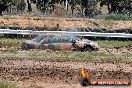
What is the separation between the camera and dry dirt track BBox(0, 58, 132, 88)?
1394cm

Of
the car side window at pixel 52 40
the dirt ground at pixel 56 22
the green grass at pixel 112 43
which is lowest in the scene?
the green grass at pixel 112 43

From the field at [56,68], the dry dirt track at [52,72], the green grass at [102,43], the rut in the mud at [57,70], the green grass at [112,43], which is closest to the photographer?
Result: the dry dirt track at [52,72]

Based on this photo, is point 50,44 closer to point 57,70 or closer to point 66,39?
point 66,39

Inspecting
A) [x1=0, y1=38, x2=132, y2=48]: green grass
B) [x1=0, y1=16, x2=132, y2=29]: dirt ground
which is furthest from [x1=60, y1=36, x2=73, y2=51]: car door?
[x1=0, y1=16, x2=132, y2=29]: dirt ground

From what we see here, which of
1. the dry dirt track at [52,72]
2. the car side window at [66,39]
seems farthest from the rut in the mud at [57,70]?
the car side window at [66,39]

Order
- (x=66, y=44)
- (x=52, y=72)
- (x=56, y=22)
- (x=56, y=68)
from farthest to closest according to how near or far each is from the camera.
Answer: (x=56, y=22) < (x=66, y=44) < (x=56, y=68) < (x=52, y=72)

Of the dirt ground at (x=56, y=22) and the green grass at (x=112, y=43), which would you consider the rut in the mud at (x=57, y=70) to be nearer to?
the green grass at (x=112, y=43)

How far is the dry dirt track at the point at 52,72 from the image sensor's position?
1394 centimetres

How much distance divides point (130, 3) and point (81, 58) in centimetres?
6227

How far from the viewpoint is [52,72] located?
51.2 feet

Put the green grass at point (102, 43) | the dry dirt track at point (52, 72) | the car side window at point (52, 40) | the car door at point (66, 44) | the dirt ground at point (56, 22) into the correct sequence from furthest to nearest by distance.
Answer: the dirt ground at point (56, 22)
the green grass at point (102, 43)
the car side window at point (52, 40)
the car door at point (66, 44)
the dry dirt track at point (52, 72)

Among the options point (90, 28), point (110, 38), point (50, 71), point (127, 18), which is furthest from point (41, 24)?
point (50, 71)

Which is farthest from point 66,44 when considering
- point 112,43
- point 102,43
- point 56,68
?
point 56,68

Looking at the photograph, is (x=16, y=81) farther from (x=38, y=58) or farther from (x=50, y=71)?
(x=38, y=58)
